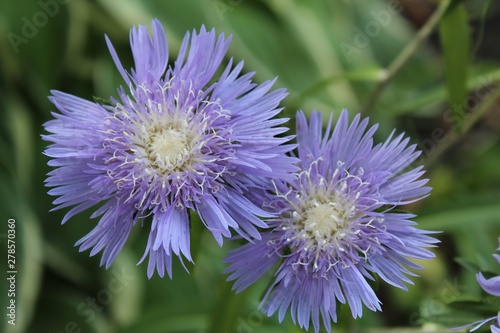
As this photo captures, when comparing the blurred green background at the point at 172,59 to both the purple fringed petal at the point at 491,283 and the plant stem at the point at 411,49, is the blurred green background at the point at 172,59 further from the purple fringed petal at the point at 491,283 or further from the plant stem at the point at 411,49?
the purple fringed petal at the point at 491,283

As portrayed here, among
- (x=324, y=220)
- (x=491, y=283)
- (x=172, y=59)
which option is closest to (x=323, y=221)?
(x=324, y=220)

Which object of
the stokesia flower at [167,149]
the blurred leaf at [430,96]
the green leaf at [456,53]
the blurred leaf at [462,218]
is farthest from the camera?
the blurred leaf at [462,218]

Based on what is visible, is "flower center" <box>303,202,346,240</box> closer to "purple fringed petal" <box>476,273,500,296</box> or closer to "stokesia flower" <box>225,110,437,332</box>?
"stokesia flower" <box>225,110,437,332</box>

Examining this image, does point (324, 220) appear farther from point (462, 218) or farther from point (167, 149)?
point (462, 218)

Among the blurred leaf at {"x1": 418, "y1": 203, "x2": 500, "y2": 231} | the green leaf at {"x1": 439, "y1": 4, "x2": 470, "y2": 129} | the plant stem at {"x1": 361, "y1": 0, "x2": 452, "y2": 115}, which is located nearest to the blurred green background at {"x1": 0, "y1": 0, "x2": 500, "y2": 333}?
the blurred leaf at {"x1": 418, "y1": 203, "x2": 500, "y2": 231}

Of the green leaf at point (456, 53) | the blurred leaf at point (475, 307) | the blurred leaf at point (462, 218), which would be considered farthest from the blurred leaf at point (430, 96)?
the blurred leaf at point (475, 307)

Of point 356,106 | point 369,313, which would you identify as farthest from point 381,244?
point 356,106

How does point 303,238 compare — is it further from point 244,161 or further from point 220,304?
point 220,304
